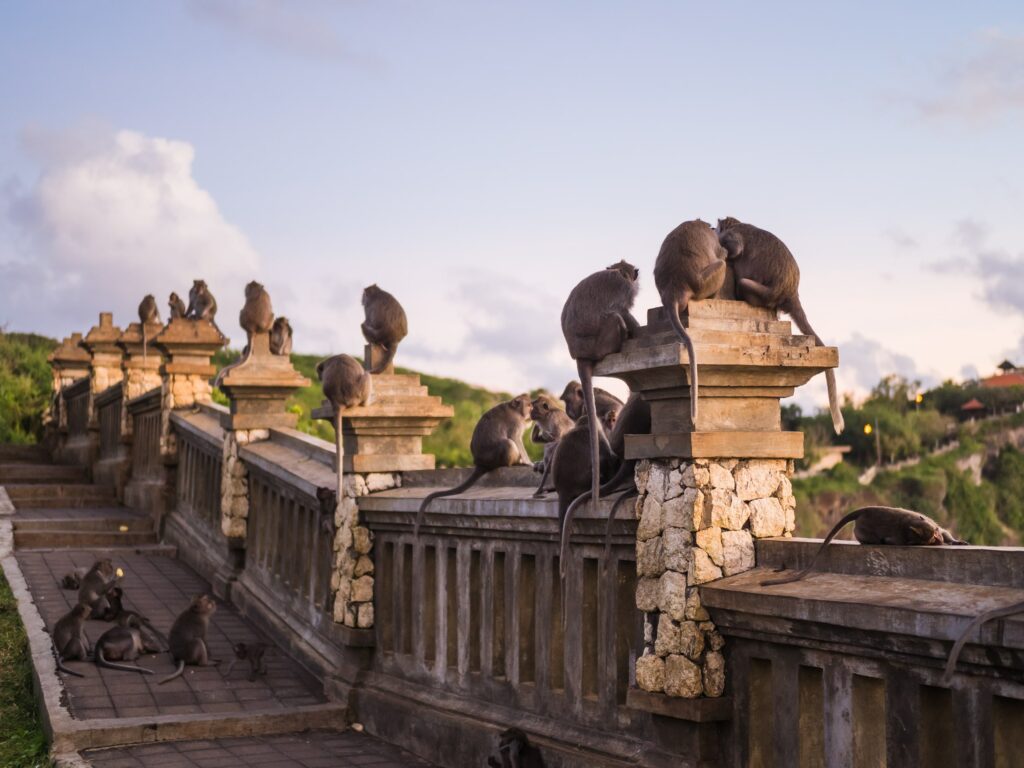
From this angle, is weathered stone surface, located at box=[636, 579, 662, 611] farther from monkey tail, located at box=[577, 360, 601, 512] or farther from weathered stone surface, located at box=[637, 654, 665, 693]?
monkey tail, located at box=[577, 360, 601, 512]

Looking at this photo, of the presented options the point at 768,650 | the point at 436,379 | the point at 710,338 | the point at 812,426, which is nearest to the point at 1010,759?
the point at 768,650

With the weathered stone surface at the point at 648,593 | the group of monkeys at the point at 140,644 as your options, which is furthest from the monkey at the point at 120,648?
the weathered stone surface at the point at 648,593

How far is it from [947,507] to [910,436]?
225 inches

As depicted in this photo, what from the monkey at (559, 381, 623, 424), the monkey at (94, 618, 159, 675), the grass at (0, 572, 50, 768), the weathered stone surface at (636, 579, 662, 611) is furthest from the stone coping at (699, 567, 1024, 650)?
the monkey at (94, 618, 159, 675)

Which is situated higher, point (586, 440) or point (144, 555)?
Answer: point (586, 440)

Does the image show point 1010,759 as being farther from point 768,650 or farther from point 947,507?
point 947,507

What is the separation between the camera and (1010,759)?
4.27 m

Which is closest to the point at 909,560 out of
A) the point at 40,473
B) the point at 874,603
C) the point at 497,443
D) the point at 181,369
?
the point at 874,603

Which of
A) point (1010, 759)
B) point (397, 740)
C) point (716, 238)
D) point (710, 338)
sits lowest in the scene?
point (397, 740)

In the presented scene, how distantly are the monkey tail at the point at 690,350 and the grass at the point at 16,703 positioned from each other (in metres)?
4.80

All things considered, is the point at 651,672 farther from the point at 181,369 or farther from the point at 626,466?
the point at 181,369

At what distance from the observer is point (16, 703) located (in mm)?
9203

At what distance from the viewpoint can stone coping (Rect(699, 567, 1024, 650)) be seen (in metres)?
4.32

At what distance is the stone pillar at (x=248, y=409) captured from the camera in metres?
12.8
